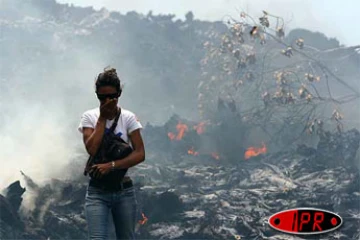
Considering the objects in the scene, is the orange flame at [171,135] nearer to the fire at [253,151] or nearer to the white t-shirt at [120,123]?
the fire at [253,151]

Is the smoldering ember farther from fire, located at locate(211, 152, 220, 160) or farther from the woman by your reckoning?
the woman

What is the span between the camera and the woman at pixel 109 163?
9.23 feet

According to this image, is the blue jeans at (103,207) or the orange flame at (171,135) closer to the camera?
the blue jeans at (103,207)

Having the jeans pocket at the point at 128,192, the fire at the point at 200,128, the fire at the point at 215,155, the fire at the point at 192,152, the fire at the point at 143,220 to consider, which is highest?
the fire at the point at 200,128

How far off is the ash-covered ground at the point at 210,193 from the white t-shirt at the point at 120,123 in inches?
153

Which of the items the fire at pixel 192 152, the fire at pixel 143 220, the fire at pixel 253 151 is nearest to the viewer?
the fire at pixel 143 220

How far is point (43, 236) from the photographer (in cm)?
655

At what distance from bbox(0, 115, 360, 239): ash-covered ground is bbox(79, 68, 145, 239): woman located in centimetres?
381

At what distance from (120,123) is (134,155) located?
19 centimetres

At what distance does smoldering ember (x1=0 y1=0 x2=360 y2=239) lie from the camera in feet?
23.1

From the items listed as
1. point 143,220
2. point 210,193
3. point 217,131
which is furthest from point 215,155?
point 143,220

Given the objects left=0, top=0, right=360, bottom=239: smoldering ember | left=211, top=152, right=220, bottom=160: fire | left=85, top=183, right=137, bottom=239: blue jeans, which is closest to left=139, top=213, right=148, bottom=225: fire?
left=0, top=0, right=360, bottom=239: smoldering ember

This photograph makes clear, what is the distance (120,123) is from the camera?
2.92m

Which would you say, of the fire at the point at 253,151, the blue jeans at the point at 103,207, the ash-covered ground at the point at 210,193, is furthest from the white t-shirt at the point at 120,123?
the fire at the point at 253,151
